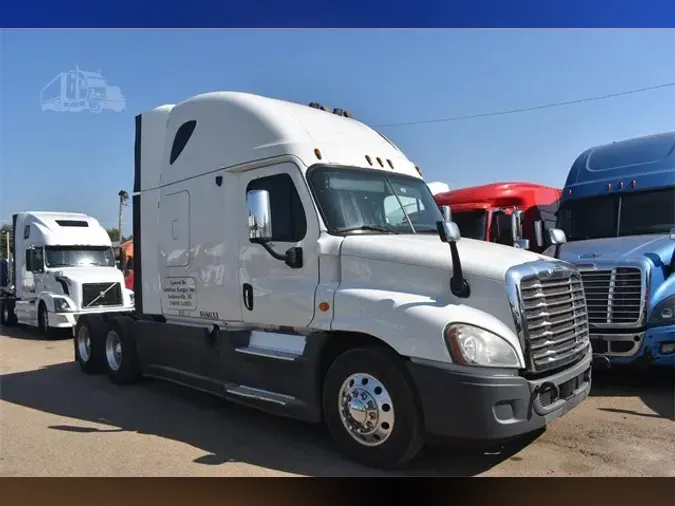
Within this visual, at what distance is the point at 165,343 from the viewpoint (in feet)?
23.6

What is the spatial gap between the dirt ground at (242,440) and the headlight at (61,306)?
20.3ft

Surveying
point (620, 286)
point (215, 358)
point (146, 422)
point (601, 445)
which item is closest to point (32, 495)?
point (146, 422)

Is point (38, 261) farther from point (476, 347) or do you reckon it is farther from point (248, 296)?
point (476, 347)

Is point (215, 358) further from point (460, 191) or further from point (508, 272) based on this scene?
point (460, 191)

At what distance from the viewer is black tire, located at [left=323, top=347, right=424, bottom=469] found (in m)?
4.49

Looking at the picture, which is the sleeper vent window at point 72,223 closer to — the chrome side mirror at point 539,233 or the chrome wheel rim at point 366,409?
the chrome side mirror at point 539,233

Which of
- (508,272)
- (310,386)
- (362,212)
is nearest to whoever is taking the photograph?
(508,272)

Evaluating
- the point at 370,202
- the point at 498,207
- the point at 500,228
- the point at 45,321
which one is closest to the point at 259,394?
the point at 370,202

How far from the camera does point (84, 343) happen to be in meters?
9.18

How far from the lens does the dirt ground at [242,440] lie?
4820 mm

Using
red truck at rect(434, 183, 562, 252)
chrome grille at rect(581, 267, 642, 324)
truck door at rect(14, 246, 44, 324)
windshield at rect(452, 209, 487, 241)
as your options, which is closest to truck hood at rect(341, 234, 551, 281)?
chrome grille at rect(581, 267, 642, 324)

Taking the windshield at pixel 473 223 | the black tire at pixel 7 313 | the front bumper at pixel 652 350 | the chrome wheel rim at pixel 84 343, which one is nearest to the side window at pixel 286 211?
the front bumper at pixel 652 350

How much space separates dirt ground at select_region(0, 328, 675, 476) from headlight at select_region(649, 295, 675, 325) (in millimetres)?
892

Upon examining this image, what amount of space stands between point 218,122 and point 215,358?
2597 mm
